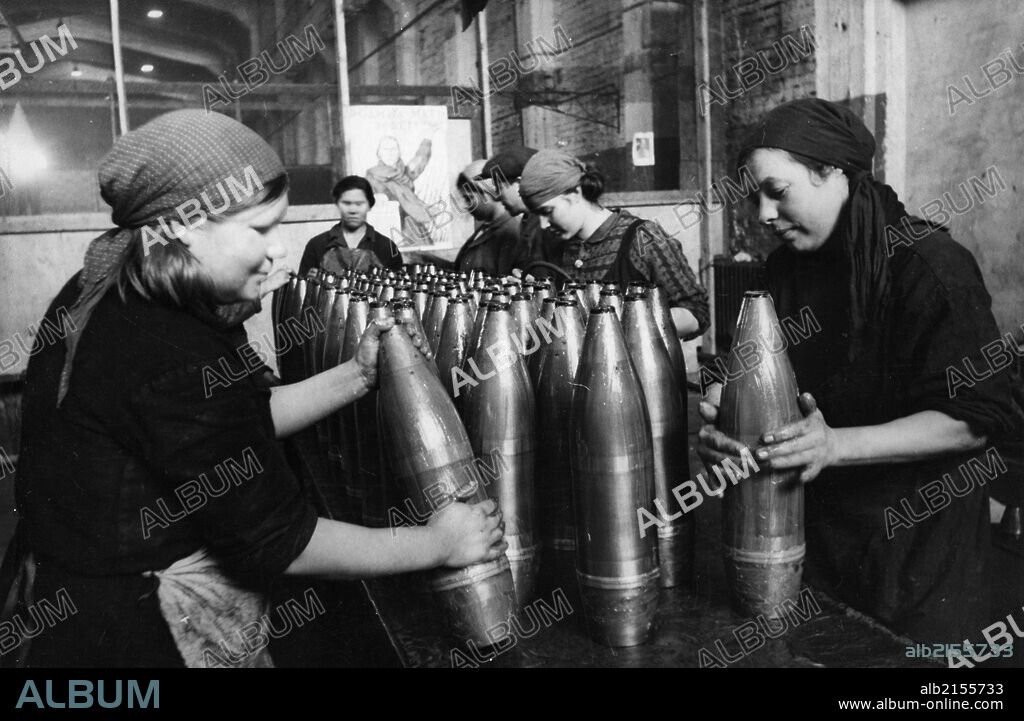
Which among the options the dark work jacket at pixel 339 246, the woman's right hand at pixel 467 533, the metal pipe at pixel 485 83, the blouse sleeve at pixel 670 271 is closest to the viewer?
the woman's right hand at pixel 467 533

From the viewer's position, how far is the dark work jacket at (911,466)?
1431 mm

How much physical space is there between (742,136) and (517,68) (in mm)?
2030

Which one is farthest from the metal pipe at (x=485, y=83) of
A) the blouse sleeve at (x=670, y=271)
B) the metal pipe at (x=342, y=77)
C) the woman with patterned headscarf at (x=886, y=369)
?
the woman with patterned headscarf at (x=886, y=369)

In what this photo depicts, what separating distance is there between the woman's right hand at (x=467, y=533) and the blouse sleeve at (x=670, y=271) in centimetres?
162

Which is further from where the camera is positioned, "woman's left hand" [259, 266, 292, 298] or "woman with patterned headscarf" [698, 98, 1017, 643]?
"woman's left hand" [259, 266, 292, 298]

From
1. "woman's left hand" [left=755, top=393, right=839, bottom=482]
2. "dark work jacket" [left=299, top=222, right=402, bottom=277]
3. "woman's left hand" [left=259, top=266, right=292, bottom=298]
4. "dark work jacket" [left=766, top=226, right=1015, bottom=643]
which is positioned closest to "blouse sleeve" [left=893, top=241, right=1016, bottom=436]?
"dark work jacket" [left=766, top=226, right=1015, bottom=643]

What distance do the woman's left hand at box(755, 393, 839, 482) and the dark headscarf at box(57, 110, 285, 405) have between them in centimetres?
87

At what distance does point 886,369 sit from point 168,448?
1305mm

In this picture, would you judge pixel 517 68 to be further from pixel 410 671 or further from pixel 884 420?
pixel 410 671

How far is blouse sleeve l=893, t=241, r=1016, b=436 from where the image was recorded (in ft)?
4.56

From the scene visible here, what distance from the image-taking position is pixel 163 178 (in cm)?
A: 113

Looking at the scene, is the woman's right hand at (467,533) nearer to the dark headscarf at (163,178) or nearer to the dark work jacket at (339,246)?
the dark headscarf at (163,178)

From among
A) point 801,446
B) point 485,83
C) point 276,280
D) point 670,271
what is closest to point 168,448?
point 801,446

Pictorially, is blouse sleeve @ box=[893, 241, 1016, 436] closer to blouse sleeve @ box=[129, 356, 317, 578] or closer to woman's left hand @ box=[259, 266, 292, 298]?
blouse sleeve @ box=[129, 356, 317, 578]
